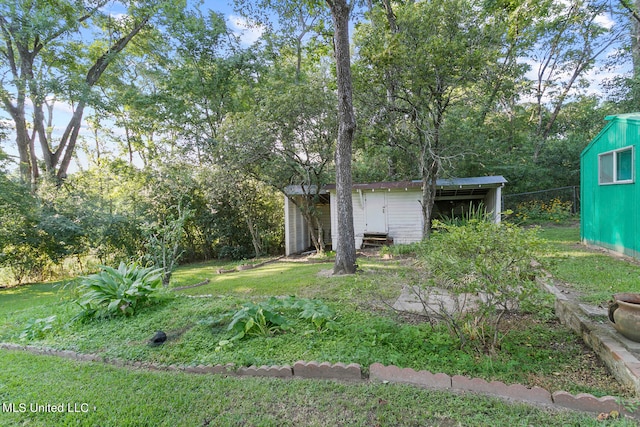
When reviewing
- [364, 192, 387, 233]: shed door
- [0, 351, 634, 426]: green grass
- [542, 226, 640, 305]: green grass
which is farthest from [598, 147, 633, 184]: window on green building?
[0, 351, 634, 426]: green grass

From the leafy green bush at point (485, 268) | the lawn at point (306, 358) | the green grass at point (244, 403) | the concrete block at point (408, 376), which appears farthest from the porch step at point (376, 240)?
the green grass at point (244, 403)

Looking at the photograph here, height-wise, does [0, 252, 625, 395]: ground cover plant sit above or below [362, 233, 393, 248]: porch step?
below

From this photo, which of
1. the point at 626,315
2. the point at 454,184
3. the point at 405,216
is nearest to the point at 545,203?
the point at 454,184

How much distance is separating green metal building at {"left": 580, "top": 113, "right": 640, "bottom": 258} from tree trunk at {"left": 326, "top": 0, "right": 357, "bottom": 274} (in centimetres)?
480

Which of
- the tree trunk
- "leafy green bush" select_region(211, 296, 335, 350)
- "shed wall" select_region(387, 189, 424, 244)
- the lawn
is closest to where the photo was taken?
the lawn

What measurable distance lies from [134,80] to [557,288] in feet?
58.8

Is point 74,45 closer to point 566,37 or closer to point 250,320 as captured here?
point 250,320

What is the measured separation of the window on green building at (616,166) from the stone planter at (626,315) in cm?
411

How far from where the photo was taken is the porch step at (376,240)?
1002cm

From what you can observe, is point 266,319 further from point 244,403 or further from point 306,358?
point 244,403

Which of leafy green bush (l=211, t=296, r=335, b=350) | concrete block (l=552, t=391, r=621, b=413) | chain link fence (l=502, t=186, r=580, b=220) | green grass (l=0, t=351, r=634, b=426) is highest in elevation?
chain link fence (l=502, t=186, r=580, b=220)

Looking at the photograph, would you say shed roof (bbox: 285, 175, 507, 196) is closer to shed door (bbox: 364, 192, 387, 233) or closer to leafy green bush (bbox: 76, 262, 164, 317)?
shed door (bbox: 364, 192, 387, 233)

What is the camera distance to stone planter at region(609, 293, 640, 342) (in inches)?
91.6

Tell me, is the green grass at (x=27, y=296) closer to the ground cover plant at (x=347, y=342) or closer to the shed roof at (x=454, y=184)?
the ground cover plant at (x=347, y=342)
